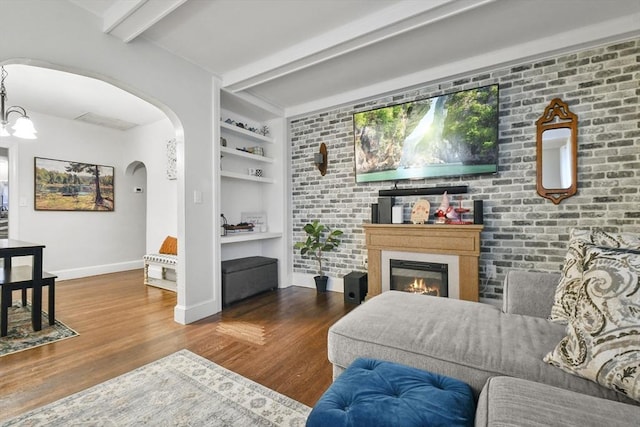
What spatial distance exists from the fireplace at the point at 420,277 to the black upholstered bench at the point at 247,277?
1660mm

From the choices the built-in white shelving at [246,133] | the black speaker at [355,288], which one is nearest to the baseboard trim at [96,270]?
the built-in white shelving at [246,133]

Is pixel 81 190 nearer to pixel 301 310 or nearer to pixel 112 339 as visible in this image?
pixel 112 339

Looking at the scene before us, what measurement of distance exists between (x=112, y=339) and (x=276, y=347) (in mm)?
1449

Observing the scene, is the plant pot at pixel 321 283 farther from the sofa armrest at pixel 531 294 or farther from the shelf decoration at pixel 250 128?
the sofa armrest at pixel 531 294

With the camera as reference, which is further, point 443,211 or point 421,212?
point 421,212

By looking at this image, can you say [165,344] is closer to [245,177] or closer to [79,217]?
[245,177]

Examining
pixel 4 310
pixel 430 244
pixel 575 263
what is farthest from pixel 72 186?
pixel 575 263

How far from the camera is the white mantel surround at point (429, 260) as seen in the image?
298 centimetres

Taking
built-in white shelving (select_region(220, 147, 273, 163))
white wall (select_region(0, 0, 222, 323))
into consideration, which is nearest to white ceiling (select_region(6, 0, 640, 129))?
white wall (select_region(0, 0, 222, 323))

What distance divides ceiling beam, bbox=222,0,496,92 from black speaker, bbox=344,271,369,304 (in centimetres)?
245

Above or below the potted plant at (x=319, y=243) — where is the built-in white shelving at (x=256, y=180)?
above

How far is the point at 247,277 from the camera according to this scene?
3.64m

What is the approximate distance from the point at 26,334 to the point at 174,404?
6.59 ft

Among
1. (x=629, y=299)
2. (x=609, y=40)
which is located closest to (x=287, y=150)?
(x=609, y=40)
